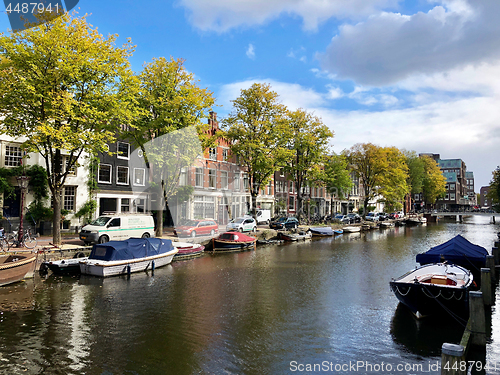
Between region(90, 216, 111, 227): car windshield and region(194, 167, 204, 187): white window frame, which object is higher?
region(194, 167, 204, 187): white window frame

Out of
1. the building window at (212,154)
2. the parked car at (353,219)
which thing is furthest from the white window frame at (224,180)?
the parked car at (353,219)

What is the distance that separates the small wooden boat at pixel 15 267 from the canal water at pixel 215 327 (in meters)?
0.55

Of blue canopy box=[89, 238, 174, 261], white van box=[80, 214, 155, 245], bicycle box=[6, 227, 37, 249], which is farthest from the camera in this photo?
white van box=[80, 214, 155, 245]

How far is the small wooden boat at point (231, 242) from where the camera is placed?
3288 centimetres

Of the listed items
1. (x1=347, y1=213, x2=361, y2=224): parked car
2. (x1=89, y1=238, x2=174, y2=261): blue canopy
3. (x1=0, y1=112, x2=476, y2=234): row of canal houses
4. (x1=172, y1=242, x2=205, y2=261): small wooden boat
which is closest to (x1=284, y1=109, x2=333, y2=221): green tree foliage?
(x1=0, y1=112, x2=476, y2=234): row of canal houses

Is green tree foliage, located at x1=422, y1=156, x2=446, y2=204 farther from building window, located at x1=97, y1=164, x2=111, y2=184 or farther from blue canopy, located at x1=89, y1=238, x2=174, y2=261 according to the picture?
blue canopy, located at x1=89, y1=238, x2=174, y2=261

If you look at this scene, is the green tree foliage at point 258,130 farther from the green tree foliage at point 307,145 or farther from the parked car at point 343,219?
the parked car at point 343,219

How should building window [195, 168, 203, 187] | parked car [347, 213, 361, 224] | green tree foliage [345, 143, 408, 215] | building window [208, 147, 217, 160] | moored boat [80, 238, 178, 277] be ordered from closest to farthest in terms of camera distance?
moored boat [80, 238, 178, 277] → building window [195, 168, 203, 187] → building window [208, 147, 217, 160] → parked car [347, 213, 361, 224] → green tree foliage [345, 143, 408, 215]

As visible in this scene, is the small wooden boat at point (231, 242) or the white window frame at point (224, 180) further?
the white window frame at point (224, 180)

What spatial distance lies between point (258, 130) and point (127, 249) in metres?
23.5

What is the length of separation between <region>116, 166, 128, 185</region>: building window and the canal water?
19885mm

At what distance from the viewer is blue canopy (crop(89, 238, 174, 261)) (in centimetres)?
2117

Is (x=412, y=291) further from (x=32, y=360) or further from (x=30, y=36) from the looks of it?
(x=30, y=36)

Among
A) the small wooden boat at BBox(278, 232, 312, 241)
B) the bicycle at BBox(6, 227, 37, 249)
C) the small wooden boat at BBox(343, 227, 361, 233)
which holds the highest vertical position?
the bicycle at BBox(6, 227, 37, 249)
